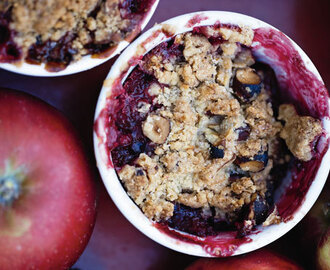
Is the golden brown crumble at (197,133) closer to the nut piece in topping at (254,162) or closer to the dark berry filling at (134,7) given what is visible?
the nut piece in topping at (254,162)

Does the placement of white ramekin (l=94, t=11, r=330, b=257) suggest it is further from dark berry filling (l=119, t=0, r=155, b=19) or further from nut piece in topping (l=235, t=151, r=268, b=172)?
nut piece in topping (l=235, t=151, r=268, b=172)

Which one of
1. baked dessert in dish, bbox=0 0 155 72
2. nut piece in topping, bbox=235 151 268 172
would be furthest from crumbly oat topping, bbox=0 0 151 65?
nut piece in topping, bbox=235 151 268 172

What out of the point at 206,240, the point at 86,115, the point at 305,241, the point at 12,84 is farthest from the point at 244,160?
the point at 12,84

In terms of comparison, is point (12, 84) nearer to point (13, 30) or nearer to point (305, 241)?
point (13, 30)

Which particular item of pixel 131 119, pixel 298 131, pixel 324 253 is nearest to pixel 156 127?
pixel 131 119

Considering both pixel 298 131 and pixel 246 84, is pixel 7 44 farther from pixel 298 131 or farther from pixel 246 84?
pixel 298 131

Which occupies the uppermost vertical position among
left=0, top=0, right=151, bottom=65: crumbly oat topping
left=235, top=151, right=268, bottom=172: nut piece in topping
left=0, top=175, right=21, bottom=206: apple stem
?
left=0, top=0, right=151, bottom=65: crumbly oat topping

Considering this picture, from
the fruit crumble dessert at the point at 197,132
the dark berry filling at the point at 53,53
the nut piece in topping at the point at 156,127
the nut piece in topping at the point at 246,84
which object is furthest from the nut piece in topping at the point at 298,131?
the dark berry filling at the point at 53,53
